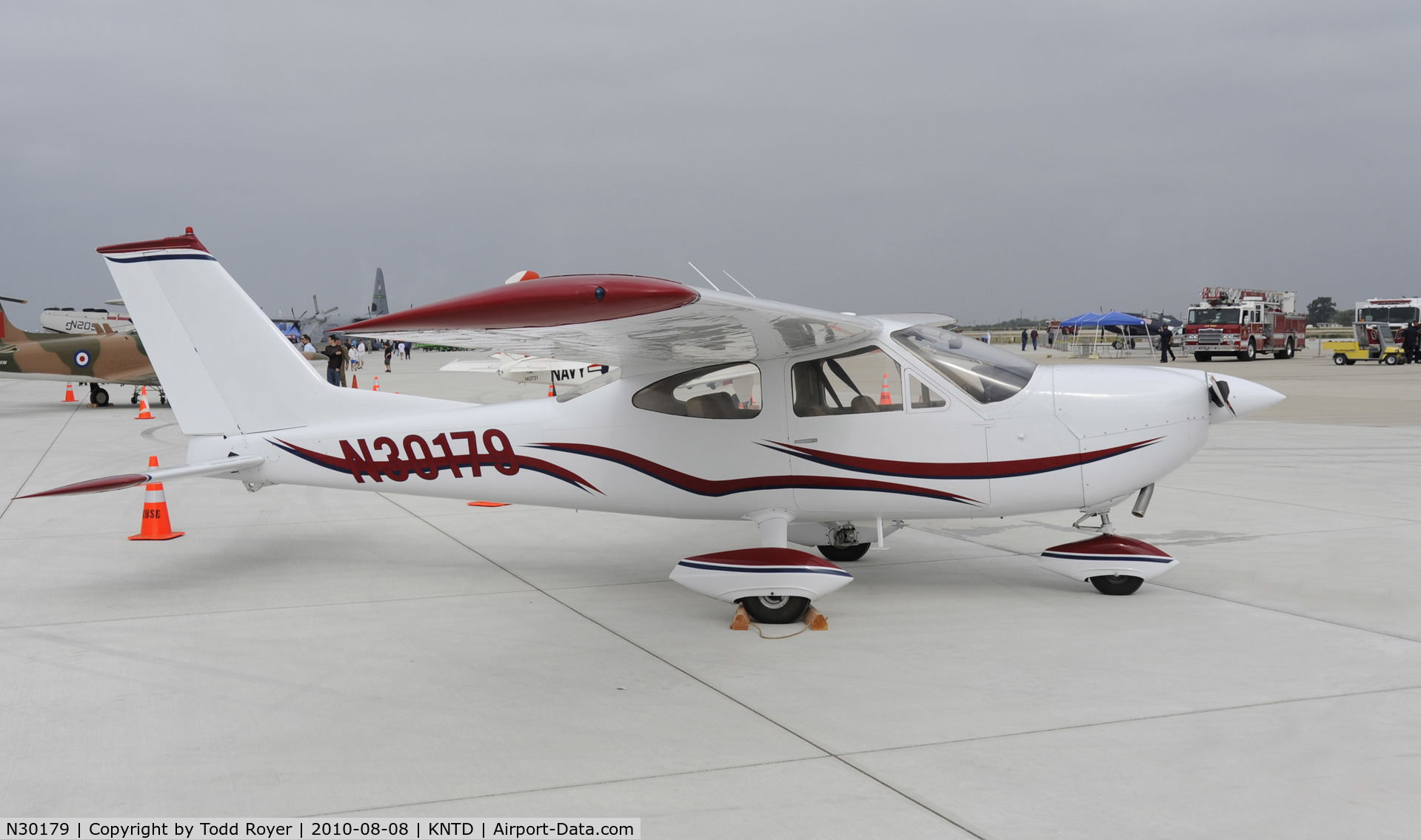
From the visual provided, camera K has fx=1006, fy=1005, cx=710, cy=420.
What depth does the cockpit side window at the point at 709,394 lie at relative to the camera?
6691 mm

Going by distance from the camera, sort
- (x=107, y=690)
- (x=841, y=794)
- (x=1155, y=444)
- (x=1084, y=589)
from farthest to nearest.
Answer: (x=1084, y=589) < (x=1155, y=444) < (x=107, y=690) < (x=841, y=794)

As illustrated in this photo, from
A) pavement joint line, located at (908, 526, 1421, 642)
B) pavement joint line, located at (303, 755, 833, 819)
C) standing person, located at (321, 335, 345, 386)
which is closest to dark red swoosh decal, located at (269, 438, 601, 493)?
pavement joint line, located at (303, 755, 833, 819)

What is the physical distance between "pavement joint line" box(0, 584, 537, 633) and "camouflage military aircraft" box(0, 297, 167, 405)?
19.3m

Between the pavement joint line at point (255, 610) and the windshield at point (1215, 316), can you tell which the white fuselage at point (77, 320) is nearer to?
the windshield at point (1215, 316)

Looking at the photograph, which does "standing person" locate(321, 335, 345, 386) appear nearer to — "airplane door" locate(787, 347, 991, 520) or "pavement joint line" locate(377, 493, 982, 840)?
"pavement joint line" locate(377, 493, 982, 840)

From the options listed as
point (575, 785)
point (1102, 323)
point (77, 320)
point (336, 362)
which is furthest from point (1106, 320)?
point (77, 320)

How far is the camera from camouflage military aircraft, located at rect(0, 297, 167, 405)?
23234 millimetres

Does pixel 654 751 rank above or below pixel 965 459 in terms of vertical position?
below

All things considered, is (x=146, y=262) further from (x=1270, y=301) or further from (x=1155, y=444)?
(x=1270, y=301)

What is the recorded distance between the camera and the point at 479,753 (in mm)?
4086

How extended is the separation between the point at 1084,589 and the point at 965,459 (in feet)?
4.24

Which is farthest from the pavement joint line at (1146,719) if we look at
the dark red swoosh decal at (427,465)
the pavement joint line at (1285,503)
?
the pavement joint line at (1285,503)

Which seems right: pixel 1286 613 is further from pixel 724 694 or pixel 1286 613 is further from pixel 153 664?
pixel 153 664

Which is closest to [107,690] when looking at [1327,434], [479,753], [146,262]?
[479,753]
